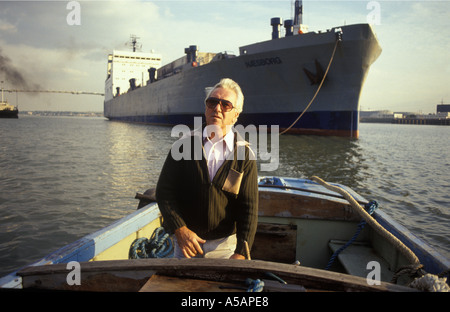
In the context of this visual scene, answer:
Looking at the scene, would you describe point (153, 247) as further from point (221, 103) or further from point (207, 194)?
point (221, 103)

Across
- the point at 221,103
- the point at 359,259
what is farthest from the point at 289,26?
the point at 221,103

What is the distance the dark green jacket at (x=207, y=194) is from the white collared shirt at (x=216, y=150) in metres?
0.05

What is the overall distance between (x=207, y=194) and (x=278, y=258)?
6.83 ft

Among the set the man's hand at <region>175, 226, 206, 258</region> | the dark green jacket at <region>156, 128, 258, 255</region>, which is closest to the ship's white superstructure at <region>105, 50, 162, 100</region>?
the dark green jacket at <region>156, 128, 258, 255</region>

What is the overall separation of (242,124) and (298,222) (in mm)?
20743

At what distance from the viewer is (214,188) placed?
192 cm

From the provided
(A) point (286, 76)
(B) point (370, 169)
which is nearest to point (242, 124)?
(A) point (286, 76)

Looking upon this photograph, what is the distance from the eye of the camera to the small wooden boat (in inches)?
63.3

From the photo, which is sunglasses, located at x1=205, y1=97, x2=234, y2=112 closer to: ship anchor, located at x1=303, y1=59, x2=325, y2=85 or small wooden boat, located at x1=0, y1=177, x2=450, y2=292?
small wooden boat, located at x1=0, y1=177, x2=450, y2=292

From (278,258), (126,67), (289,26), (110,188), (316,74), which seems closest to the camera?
(278,258)

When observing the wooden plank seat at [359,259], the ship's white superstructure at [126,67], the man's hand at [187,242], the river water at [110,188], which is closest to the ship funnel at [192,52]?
the river water at [110,188]

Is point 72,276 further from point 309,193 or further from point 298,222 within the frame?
point 309,193

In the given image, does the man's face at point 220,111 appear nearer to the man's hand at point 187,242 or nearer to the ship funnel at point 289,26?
the man's hand at point 187,242

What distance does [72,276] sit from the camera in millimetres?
1704
